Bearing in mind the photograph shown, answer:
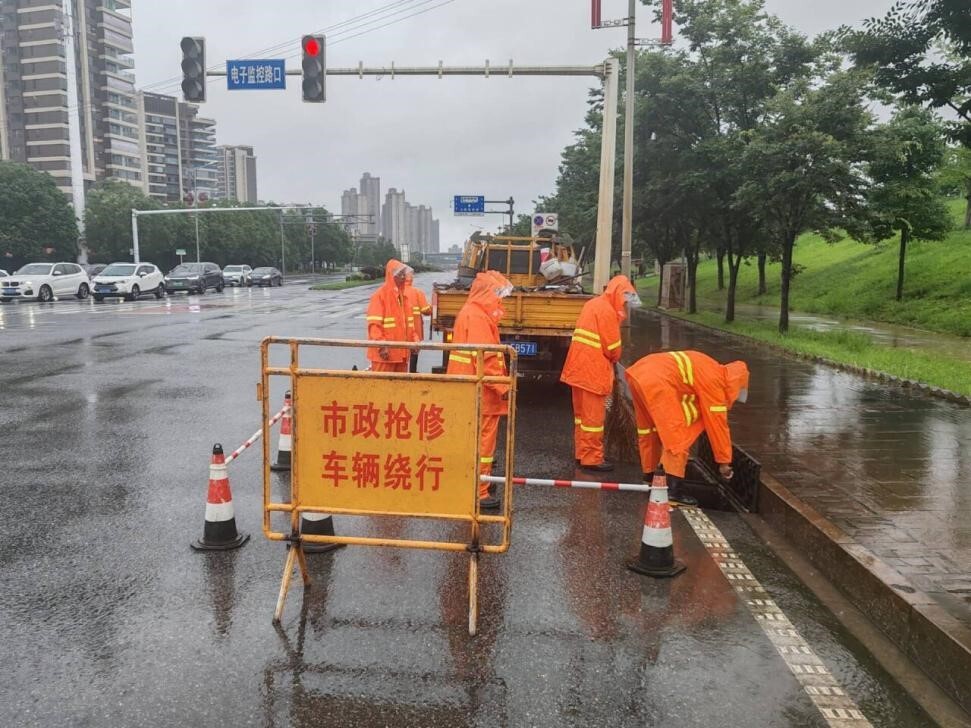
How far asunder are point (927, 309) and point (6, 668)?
21890mm

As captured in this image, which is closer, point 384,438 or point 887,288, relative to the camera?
point 384,438

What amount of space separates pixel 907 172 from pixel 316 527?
17.6 meters

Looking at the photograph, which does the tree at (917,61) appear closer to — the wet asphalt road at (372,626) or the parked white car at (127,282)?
the wet asphalt road at (372,626)

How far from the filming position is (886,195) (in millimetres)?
15391

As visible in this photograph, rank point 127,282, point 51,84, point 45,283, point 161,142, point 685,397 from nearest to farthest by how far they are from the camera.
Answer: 1. point 685,397
2. point 45,283
3. point 127,282
4. point 51,84
5. point 161,142

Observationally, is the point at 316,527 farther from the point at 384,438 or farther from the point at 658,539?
the point at 658,539

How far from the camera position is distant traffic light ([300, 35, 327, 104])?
15226mm

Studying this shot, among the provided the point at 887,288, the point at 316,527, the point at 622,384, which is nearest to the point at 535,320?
the point at 622,384

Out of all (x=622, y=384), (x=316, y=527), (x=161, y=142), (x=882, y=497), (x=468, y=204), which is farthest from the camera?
(x=161, y=142)

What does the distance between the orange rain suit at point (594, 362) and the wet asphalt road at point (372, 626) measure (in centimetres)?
40

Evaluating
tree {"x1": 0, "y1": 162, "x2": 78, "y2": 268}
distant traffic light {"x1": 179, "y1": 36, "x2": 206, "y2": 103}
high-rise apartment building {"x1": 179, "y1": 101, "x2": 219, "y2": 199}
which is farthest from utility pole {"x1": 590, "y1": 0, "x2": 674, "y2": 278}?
high-rise apartment building {"x1": 179, "y1": 101, "x2": 219, "y2": 199}

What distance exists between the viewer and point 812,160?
14977 mm

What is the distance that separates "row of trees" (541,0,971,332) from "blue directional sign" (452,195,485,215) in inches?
987

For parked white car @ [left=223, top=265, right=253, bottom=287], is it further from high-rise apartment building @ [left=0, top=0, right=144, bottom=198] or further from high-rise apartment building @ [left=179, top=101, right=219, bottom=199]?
high-rise apartment building @ [left=179, top=101, right=219, bottom=199]
